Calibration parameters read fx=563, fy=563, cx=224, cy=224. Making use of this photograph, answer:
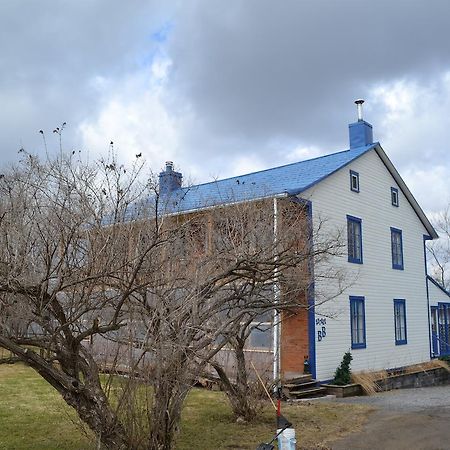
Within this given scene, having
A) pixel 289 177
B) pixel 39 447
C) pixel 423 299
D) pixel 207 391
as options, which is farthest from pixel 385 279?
pixel 39 447

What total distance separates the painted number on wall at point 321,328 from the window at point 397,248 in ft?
18.9

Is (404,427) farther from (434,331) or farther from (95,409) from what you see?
(434,331)

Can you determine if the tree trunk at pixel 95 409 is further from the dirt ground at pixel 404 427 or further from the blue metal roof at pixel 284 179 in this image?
the blue metal roof at pixel 284 179

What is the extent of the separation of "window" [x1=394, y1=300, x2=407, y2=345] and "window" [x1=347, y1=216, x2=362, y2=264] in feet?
10.9

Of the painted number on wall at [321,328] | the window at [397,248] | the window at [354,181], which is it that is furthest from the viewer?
the window at [397,248]

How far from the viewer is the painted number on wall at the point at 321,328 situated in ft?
52.9

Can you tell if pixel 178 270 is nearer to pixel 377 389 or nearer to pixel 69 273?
pixel 69 273

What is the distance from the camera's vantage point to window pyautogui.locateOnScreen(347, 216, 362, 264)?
18.4 meters

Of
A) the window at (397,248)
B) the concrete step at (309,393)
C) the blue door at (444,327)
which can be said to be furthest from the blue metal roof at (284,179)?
the blue door at (444,327)

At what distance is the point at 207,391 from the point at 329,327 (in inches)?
170

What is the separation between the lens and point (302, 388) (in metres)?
14.9

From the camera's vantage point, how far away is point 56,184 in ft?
25.8

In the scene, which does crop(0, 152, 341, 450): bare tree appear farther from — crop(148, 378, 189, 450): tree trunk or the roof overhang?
the roof overhang

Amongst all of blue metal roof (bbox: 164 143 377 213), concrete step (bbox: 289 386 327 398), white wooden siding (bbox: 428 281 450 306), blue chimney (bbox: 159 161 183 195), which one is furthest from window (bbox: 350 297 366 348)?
blue chimney (bbox: 159 161 183 195)
